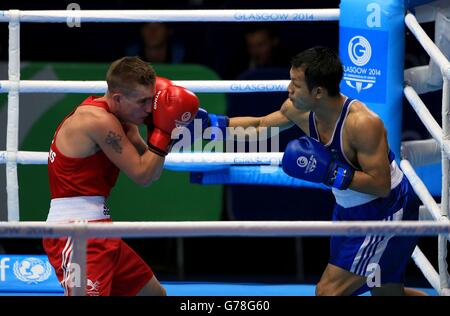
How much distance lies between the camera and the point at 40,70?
5.31m

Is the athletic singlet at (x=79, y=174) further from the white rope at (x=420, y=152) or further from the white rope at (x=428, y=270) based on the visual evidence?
the white rope at (x=420, y=152)

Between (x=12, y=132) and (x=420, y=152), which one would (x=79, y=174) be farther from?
(x=420, y=152)

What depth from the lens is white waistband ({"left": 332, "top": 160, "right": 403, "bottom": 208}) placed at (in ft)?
12.9

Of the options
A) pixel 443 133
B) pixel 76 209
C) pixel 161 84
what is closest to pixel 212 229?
pixel 76 209

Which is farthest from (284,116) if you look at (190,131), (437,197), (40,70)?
(40,70)

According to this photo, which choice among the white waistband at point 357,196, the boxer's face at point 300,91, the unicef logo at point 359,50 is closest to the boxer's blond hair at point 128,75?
the boxer's face at point 300,91

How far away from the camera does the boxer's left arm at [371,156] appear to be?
380 cm

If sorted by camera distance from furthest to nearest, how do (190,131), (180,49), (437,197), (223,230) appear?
(180,49)
(437,197)
(190,131)
(223,230)

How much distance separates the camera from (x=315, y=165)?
12.5 feet

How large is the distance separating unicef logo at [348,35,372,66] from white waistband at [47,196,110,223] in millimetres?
1522

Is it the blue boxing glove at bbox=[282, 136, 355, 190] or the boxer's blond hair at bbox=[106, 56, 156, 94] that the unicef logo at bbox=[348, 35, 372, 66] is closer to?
the blue boxing glove at bbox=[282, 136, 355, 190]

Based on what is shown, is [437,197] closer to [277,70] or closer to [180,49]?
[277,70]

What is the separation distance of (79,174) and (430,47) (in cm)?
153

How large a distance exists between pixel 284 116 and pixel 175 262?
5.25ft
